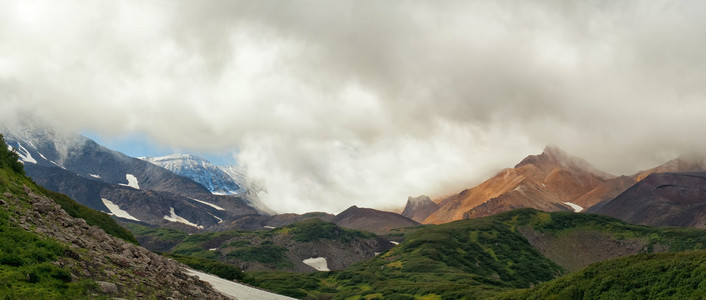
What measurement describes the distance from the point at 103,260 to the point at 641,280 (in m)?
53.4

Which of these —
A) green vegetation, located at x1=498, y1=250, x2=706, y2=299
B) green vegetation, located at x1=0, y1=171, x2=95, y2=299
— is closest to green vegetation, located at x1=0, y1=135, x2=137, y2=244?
green vegetation, located at x1=0, y1=171, x2=95, y2=299

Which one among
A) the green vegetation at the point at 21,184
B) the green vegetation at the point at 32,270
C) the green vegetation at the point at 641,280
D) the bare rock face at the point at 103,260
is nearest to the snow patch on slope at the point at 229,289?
the green vegetation at the point at 21,184

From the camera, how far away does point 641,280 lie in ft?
159

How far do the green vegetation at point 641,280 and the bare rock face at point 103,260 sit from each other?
4356 centimetres

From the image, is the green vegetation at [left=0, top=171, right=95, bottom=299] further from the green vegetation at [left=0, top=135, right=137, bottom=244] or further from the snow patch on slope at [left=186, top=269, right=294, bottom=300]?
the snow patch on slope at [left=186, top=269, right=294, bottom=300]

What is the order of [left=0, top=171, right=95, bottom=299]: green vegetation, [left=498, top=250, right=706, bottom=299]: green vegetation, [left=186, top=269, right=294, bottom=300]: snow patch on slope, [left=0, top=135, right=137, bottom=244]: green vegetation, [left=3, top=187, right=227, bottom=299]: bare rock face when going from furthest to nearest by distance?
[left=186, top=269, right=294, bottom=300]: snow patch on slope
[left=498, top=250, right=706, bottom=299]: green vegetation
[left=0, top=135, right=137, bottom=244]: green vegetation
[left=3, top=187, right=227, bottom=299]: bare rock face
[left=0, top=171, right=95, bottom=299]: green vegetation

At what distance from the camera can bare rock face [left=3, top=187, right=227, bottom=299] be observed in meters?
29.9

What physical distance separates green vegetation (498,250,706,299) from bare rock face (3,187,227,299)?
143ft

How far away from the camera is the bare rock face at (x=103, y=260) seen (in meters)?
29.9

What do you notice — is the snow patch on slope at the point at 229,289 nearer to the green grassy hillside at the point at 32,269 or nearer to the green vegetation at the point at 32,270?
the green grassy hillside at the point at 32,269

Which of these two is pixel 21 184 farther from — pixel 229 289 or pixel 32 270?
pixel 229 289

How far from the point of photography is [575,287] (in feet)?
181

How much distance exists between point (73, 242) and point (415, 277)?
16079 cm

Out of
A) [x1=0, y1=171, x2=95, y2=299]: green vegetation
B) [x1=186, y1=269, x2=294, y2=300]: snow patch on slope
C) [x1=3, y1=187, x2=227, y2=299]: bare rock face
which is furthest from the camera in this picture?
[x1=186, y1=269, x2=294, y2=300]: snow patch on slope
